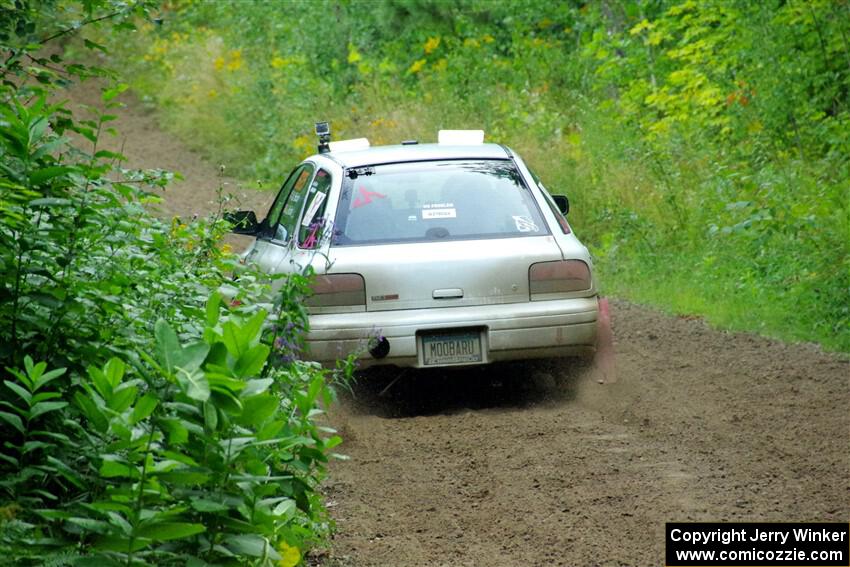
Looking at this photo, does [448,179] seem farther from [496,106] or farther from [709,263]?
[496,106]

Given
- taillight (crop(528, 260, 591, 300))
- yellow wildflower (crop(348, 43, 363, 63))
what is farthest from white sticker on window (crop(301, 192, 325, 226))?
yellow wildflower (crop(348, 43, 363, 63))

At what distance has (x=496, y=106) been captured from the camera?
66.8 feet

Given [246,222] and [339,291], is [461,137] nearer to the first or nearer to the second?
[246,222]

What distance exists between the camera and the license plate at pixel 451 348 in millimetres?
8188

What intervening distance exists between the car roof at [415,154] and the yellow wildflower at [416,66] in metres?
13.7

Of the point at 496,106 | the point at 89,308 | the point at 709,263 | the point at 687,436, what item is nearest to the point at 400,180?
the point at 687,436

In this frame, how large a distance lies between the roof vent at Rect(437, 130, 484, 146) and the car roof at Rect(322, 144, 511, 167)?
235mm

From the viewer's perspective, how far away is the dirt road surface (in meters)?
5.75

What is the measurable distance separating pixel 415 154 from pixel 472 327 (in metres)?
1.52

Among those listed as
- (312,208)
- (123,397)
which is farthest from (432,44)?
(123,397)

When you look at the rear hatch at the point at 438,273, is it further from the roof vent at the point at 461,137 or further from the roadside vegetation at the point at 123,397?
the roadside vegetation at the point at 123,397

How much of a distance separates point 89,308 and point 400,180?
411 cm

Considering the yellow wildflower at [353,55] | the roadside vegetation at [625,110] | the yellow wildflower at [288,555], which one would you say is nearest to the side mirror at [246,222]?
the roadside vegetation at [625,110]

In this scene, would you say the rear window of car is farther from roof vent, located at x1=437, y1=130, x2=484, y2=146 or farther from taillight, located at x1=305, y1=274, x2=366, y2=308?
roof vent, located at x1=437, y1=130, x2=484, y2=146
